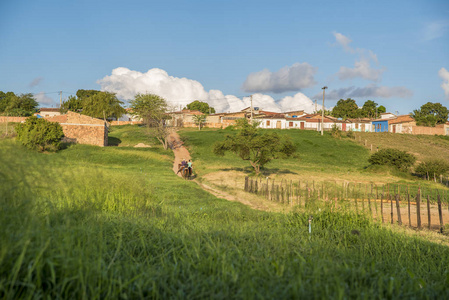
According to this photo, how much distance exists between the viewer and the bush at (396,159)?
107ft

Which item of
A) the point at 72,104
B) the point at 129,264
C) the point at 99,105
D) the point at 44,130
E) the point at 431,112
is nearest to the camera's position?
the point at 129,264

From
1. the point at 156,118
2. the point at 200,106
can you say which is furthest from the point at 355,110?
the point at 156,118

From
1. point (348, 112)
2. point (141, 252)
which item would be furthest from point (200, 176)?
point (348, 112)

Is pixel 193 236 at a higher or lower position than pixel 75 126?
lower

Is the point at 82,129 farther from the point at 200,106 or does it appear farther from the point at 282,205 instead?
the point at 200,106

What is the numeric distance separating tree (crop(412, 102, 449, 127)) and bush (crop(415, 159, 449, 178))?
69080mm

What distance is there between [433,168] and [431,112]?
268ft

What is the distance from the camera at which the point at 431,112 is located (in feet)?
322

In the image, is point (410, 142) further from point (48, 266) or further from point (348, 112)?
point (48, 266)

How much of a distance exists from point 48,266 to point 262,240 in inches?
131

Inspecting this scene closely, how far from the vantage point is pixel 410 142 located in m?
60.2

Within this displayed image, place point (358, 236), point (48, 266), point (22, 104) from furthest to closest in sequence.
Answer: point (22, 104) < point (358, 236) < point (48, 266)

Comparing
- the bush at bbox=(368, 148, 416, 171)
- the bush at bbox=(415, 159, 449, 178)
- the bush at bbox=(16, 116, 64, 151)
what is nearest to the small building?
the bush at bbox=(16, 116, 64, 151)

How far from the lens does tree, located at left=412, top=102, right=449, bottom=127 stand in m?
91.3
